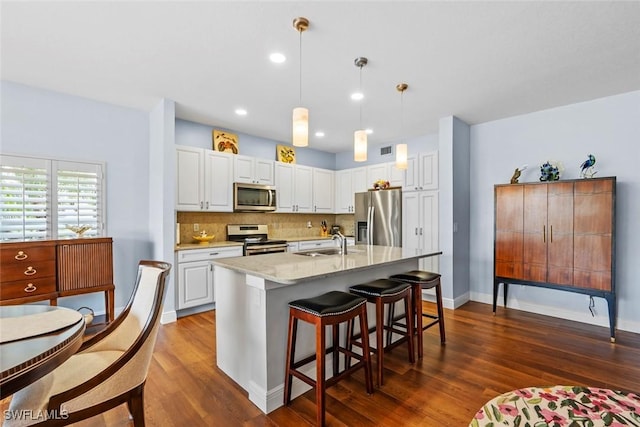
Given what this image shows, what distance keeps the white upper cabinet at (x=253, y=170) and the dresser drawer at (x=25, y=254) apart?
227cm

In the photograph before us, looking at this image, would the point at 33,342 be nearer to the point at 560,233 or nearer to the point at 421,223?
the point at 421,223

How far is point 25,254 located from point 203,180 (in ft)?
6.42

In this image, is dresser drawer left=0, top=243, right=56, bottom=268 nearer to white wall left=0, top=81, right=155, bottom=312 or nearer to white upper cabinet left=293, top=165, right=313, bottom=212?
white wall left=0, top=81, right=155, bottom=312

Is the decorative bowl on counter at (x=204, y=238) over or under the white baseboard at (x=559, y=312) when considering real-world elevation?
over

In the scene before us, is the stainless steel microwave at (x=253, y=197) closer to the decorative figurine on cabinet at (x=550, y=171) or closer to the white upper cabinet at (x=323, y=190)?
the white upper cabinet at (x=323, y=190)

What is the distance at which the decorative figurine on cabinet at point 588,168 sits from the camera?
342cm

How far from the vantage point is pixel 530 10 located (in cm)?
201

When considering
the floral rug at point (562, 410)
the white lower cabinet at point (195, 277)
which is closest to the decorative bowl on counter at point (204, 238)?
the white lower cabinet at point (195, 277)

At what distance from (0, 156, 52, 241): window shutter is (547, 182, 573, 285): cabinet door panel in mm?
5637

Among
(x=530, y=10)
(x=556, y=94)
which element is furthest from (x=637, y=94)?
(x=530, y=10)

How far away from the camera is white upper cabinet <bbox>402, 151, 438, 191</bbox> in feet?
14.4

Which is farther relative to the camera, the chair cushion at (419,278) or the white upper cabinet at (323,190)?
the white upper cabinet at (323,190)

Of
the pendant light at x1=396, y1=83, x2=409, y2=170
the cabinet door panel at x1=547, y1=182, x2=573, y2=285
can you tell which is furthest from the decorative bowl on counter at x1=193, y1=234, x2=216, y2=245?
the cabinet door panel at x1=547, y1=182, x2=573, y2=285
